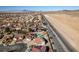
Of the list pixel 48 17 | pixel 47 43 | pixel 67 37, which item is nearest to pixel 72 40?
pixel 67 37

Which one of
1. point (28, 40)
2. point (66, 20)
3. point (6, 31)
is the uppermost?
point (66, 20)

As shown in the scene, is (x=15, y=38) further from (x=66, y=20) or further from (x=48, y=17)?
(x=66, y=20)

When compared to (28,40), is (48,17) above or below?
above
